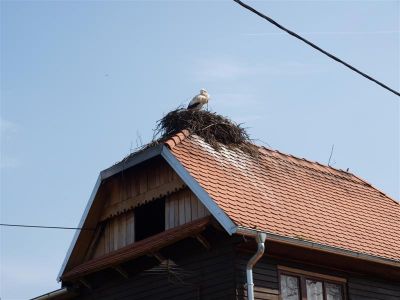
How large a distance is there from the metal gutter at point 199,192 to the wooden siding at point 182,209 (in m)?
0.40

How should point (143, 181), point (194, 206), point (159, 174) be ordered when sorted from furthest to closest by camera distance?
point (143, 181), point (159, 174), point (194, 206)

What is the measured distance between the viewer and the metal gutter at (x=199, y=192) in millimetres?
12898

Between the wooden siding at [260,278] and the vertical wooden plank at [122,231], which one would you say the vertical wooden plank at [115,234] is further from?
the wooden siding at [260,278]

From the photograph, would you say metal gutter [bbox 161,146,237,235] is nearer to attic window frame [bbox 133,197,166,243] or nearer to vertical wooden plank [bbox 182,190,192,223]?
vertical wooden plank [bbox 182,190,192,223]

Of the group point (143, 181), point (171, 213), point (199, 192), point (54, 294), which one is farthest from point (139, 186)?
point (54, 294)

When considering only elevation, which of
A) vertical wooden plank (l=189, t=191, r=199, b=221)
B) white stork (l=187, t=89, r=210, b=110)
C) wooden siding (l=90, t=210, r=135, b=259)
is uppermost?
white stork (l=187, t=89, r=210, b=110)

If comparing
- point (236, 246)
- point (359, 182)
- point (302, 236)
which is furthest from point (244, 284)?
point (359, 182)

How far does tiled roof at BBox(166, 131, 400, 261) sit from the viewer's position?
46.1 ft

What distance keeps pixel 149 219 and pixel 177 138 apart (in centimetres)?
209

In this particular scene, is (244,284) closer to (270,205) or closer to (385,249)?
(270,205)

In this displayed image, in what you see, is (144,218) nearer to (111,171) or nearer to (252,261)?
(111,171)

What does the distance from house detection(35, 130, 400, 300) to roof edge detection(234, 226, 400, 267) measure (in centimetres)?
2

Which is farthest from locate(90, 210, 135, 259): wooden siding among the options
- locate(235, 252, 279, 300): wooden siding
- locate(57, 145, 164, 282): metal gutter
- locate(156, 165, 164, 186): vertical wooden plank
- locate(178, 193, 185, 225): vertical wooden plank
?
locate(235, 252, 279, 300): wooden siding

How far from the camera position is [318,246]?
13.5 meters
